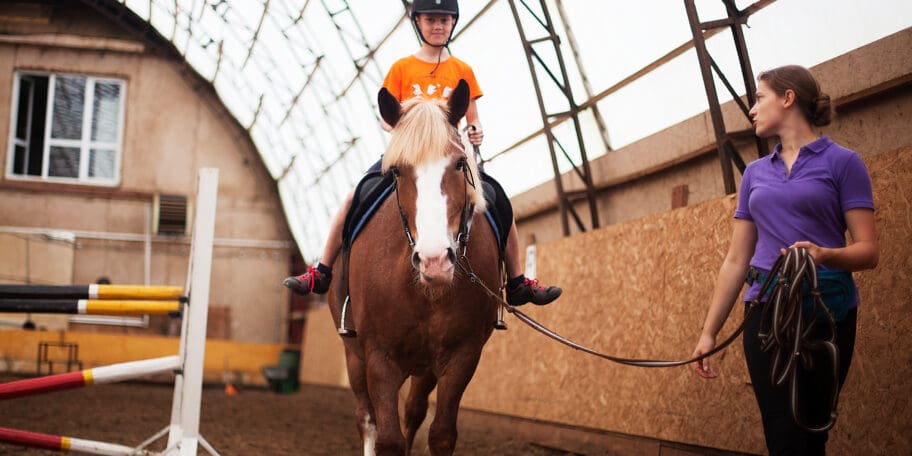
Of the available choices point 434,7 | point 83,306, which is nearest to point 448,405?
point 83,306

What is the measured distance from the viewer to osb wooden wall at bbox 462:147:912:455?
159 inches

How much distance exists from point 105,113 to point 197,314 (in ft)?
59.8

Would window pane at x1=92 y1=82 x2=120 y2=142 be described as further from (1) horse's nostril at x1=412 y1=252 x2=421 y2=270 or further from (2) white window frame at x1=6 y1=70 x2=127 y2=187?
(1) horse's nostril at x1=412 y1=252 x2=421 y2=270

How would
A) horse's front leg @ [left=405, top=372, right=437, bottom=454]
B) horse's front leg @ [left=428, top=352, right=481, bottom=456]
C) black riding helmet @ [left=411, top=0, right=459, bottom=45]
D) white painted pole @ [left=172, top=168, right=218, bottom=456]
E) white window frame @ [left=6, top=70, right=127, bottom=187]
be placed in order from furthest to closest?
white window frame @ [left=6, top=70, right=127, bottom=187] → horse's front leg @ [left=405, top=372, right=437, bottom=454] → white painted pole @ [left=172, top=168, right=218, bottom=456] → black riding helmet @ [left=411, top=0, right=459, bottom=45] → horse's front leg @ [left=428, top=352, right=481, bottom=456]

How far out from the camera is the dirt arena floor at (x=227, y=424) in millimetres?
7352

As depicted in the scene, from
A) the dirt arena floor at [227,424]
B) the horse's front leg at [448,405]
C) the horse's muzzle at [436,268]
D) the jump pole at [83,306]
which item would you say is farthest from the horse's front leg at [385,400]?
the dirt arena floor at [227,424]

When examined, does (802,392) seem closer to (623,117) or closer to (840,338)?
(840,338)

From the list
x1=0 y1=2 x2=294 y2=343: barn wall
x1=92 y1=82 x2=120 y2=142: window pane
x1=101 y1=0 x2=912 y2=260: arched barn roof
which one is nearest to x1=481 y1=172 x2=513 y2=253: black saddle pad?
x1=101 y1=0 x2=912 y2=260: arched barn roof

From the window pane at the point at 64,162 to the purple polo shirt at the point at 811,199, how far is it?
20.5m

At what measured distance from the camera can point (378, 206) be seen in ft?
13.0

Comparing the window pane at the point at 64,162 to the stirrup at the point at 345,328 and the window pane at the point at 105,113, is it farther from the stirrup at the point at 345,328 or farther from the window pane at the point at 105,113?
the stirrup at the point at 345,328

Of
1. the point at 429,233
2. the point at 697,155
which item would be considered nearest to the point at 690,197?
the point at 697,155

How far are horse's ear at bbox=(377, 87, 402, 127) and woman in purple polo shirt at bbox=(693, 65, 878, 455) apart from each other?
1551mm

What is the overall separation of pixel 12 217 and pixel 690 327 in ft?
60.4
